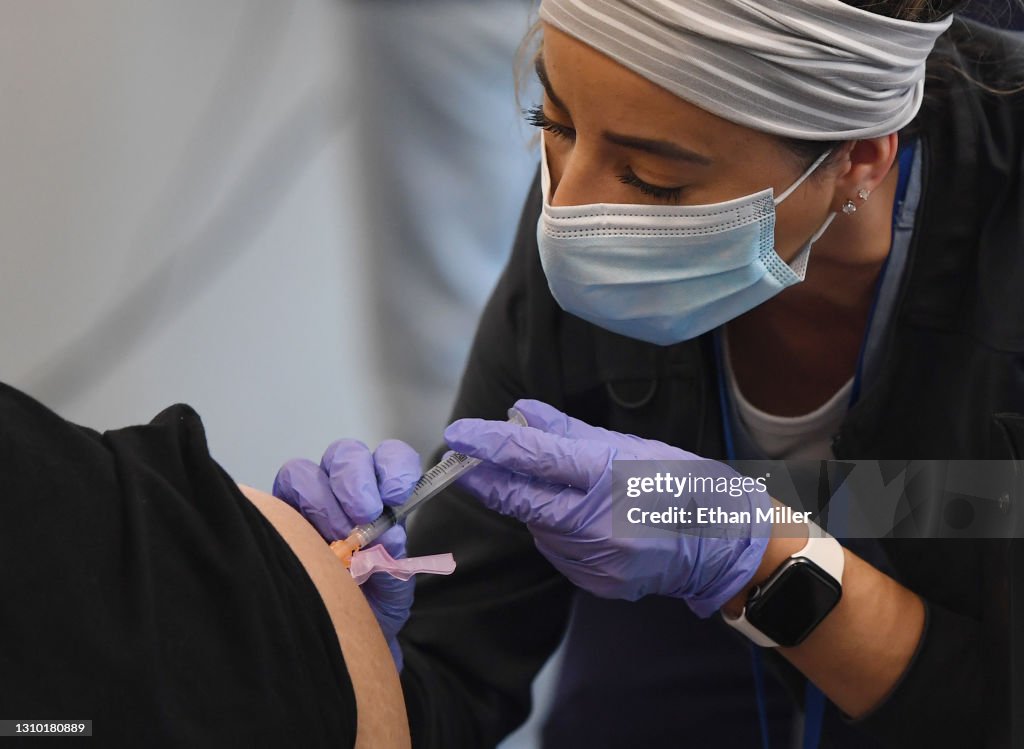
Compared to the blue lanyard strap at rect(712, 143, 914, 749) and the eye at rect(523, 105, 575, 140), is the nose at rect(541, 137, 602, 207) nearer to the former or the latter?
the eye at rect(523, 105, 575, 140)

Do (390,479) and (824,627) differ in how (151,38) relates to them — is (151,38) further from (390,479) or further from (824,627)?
(824,627)

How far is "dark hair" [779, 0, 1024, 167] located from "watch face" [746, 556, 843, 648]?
16.2 inches

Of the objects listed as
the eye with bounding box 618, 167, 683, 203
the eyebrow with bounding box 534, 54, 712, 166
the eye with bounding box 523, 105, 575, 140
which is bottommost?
the eye with bounding box 618, 167, 683, 203

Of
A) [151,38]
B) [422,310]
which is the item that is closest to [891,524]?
[422,310]

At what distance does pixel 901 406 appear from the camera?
128 centimetres

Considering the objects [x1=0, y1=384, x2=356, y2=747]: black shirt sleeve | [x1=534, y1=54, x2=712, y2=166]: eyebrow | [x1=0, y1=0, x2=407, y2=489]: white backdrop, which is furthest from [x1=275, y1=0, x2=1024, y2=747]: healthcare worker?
[x1=0, y1=0, x2=407, y2=489]: white backdrop

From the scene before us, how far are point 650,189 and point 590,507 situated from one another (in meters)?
0.32

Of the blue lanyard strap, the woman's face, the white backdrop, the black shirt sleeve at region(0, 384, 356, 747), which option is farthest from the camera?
the white backdrop

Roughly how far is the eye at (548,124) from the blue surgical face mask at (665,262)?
0.18ft

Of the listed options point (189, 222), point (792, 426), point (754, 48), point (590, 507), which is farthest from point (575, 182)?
point (189, 222)

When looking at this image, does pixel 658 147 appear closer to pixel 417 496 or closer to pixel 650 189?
pixel 650 189

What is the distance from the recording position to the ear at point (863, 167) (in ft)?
3.73

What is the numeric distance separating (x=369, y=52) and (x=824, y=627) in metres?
1.57

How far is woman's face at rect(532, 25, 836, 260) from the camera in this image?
1033 mm
